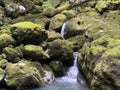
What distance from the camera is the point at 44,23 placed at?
32.8 m

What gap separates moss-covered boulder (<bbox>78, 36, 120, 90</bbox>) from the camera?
18141 mm

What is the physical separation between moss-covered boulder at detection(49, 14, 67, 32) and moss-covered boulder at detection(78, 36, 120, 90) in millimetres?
9392

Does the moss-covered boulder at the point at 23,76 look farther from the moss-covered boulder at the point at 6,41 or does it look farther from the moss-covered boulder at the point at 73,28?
the moss-covered boulder at the point at 73,28

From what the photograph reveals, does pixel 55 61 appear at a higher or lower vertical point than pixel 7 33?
lower

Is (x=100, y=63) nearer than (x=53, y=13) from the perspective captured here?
Yes

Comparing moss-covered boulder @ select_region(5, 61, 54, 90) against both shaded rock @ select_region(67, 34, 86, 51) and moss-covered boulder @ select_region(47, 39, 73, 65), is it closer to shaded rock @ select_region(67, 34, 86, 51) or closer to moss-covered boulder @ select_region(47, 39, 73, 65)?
moss-covered boulder @ select_region(47, 39, 73, 65)

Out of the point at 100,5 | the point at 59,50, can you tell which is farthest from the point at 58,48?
the point at 100,5

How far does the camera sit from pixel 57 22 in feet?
105

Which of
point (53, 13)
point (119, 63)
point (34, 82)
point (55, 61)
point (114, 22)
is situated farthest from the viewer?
point (53, 13)

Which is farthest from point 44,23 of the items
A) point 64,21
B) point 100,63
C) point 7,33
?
point 100,63

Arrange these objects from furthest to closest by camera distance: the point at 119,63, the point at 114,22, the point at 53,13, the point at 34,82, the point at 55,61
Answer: the point at 53,13, the point at 114,22, the point at 55,61, the point at 34,82, the point at 119,63

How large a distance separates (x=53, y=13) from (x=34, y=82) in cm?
1556

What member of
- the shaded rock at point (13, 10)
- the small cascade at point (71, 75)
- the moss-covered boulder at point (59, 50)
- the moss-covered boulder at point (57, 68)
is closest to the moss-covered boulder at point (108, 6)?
the shaded rock at point (13, 10)

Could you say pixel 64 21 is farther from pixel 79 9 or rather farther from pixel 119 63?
pixel 119 63
